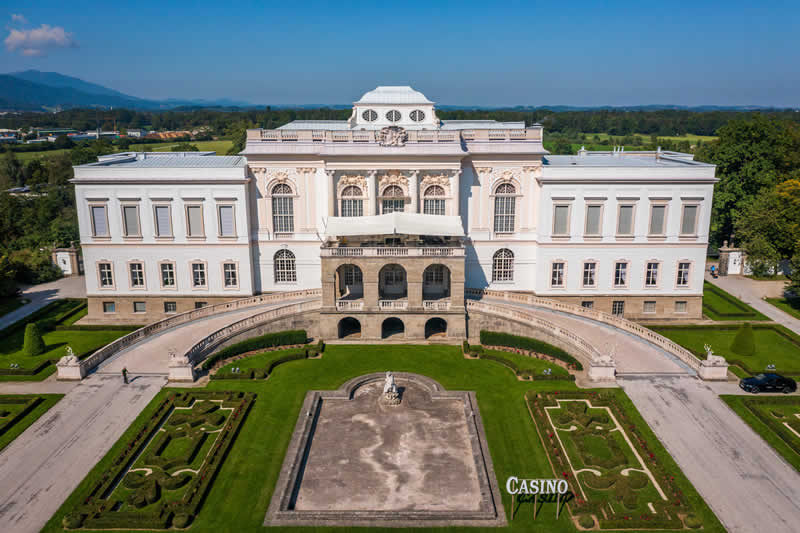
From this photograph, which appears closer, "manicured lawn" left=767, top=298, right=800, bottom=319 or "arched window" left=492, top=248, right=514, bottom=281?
"arched window" left=492, top=248, right=514, bottom=281

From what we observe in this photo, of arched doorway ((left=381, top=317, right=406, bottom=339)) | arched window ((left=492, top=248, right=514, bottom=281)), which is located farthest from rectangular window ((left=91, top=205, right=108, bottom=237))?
arched window ((left=492, top=248, right=514, bottom=281))

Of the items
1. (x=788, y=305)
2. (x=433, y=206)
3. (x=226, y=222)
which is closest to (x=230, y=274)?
(x=226, y=222)

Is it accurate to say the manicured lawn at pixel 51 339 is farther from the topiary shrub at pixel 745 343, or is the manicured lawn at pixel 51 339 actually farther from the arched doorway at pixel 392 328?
the topiary shrub at pixel 745 343

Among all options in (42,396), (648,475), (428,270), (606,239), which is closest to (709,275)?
(606,239)

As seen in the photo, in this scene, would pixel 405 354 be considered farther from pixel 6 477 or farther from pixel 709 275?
pixel 709 275

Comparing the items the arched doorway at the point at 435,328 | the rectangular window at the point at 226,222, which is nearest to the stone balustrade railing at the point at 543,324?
the arched doorway at the point at 435,328

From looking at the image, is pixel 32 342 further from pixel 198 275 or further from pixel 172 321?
pixel 198 275

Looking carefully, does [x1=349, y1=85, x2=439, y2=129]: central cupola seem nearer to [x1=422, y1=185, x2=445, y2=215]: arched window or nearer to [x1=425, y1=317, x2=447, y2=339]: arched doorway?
[x1=422, y1=185, x2=445, y2=215]: arched window
